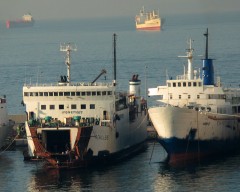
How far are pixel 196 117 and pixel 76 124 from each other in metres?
9.24

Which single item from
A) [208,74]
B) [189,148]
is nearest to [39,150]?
[189,148]

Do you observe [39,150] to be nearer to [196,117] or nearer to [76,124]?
[76,124]

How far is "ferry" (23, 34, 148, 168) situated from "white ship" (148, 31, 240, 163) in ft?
10.7

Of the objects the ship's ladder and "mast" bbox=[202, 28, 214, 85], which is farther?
"mast" bbox=[202, 28, 214, 85]

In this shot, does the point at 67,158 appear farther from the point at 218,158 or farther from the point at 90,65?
the point at 90,65

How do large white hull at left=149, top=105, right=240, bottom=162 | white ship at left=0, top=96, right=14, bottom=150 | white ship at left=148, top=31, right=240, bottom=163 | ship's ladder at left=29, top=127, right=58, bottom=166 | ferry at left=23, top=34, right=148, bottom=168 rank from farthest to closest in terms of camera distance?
white ship at left=0, top=96, right=14, bottom=150 → white ship at left=148, top=31, right=240, bottom=163 → large white hull at left=149, top=105, right=240, bottom=162 → ferry at left=23, top=34, right=148, bottom=168 → ship's ladder at left=29, top=127, right=58, bottom=166

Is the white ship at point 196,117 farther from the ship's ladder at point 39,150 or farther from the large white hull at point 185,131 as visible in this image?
the ship's ladder at point 39,150


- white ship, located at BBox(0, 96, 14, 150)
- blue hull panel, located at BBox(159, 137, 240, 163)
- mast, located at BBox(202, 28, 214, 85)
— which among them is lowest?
blue hull panel, located at BBox(159, 137, 240, 163)

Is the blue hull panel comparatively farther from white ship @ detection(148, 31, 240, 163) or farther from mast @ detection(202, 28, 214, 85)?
mast @ detection(202, 28, 214, 85)

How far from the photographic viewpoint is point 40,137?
72.1m

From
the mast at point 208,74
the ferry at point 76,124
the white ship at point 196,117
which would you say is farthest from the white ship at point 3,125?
the mast at point 208,74

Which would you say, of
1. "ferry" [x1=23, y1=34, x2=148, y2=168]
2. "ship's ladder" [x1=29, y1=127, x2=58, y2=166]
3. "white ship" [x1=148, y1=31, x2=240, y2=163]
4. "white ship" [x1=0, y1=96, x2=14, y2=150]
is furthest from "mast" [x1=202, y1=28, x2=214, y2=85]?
"ship's ladder" [x1=29, y1=127, x2=58, y2=166]

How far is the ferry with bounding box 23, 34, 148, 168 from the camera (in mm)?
71750

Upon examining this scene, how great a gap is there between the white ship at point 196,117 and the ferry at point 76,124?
3.27 meters
